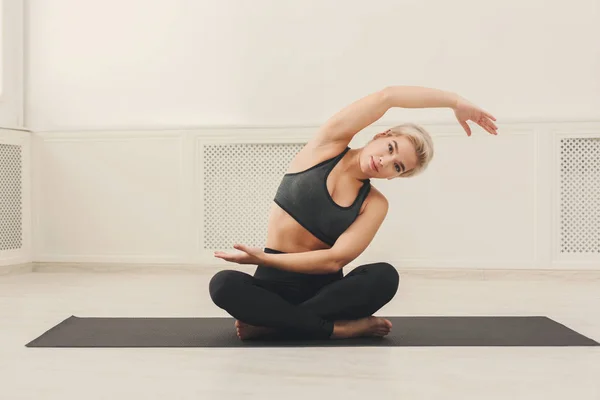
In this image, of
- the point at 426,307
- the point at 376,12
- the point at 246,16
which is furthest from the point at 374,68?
the point at 426,307

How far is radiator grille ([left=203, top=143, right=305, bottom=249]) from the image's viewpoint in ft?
12.3

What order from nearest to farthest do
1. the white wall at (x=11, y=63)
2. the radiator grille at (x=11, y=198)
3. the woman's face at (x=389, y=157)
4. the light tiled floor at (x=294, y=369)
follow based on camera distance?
the light tiled floor at (x=294, y=369)
the woman's face at (x=389, y=157)
the radiator grille at (x=11, y=198)
the white wall at (x=11, y=63)

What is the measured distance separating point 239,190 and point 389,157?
205 centimetres

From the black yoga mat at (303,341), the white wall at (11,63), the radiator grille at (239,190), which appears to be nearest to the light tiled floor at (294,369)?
the black yoga mat at (303,341)

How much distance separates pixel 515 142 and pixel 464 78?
1.51ft

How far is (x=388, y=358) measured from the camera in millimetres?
1657

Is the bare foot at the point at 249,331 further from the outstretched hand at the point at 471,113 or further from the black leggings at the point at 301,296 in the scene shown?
the outstretched hand at the point at 471,113

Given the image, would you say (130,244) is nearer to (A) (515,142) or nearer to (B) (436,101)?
(A) (515,142)

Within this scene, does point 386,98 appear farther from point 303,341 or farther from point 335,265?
point 303,341

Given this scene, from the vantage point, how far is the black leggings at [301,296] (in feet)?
5.78

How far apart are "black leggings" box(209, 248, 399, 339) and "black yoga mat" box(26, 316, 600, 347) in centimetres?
7

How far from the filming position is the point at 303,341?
1.87 metres

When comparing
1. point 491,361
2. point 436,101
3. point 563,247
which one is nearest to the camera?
point 491,361

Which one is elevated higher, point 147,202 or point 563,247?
point 147,202
